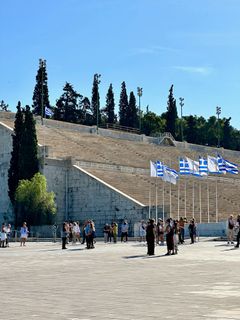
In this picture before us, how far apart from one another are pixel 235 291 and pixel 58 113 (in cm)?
8429

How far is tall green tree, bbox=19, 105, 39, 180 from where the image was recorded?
1970 inches

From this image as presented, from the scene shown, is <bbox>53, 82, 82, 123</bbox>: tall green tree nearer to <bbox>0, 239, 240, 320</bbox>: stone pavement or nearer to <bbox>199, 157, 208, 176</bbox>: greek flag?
<bbox>199, 157, 208, 176</bbox>: greek flag

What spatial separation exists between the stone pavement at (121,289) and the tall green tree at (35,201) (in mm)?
25083

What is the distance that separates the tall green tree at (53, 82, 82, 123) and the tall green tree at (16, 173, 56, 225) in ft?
153

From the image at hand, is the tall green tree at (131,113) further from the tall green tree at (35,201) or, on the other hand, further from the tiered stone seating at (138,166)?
the tall green tree at (35,201)

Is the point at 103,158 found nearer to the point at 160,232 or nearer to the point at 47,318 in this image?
the point at 160,232

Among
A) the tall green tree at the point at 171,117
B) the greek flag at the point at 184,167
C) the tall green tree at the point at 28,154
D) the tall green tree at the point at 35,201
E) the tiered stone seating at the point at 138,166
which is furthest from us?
the tall green tree at the point at 171,117

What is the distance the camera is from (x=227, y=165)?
4528 cm

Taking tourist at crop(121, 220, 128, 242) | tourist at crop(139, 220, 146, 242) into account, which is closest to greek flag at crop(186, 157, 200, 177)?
tourist at crop(139, 220, 146, 242)

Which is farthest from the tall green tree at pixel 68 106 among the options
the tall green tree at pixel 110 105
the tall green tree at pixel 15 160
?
the tall green tree at pixel 15 160

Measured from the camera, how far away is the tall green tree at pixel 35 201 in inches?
1879

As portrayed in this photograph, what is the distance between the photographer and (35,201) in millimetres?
47906

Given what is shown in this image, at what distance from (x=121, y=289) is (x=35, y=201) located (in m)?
35.2

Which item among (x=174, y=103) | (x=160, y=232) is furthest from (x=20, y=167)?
(x=174, y=103)
